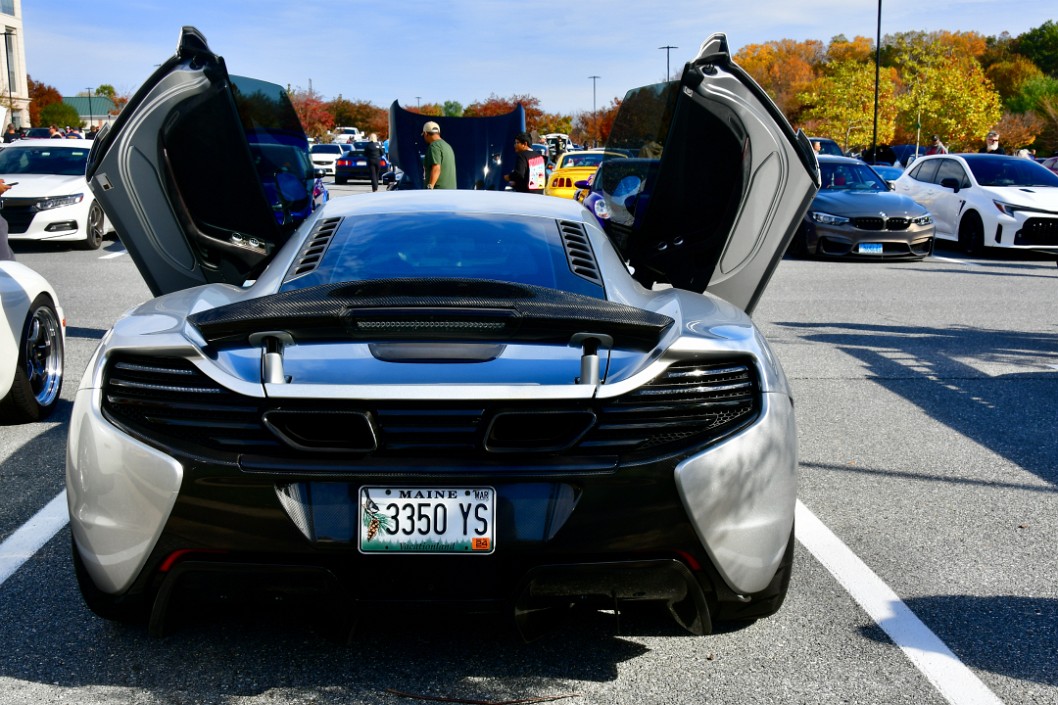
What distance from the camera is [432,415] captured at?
2865 mm

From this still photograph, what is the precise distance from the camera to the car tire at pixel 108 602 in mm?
3082

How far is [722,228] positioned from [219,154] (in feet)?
7.96

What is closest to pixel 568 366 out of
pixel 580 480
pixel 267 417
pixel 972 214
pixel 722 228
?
pixel 580 480

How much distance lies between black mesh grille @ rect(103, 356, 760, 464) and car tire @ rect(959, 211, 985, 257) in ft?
50.6

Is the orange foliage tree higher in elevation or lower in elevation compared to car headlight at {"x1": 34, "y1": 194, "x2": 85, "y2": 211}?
higher

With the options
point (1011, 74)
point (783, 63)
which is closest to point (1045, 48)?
point (1011, 74)

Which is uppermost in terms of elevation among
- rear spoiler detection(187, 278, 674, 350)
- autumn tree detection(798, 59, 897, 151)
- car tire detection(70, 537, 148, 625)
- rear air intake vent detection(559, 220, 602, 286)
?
autumn tree detection(798, 59, 897, 151)

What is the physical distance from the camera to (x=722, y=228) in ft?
17.3

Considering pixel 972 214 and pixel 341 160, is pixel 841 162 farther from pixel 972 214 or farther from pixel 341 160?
pixel 341 160

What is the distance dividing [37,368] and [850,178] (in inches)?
562

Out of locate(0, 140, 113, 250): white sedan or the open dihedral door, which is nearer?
the open dihedral door

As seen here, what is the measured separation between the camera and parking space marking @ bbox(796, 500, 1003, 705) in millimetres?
3145

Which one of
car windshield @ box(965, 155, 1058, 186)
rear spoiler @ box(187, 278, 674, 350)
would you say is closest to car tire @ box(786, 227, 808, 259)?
car windshield @ box(965, 155, 1058, 186)

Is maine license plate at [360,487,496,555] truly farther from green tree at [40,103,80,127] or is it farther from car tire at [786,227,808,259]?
green tree at [40,103,80,127]
